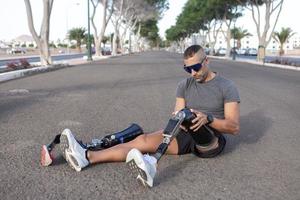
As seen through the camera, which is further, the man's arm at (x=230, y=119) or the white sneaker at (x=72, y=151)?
the man's arm at (x=230, y=119)

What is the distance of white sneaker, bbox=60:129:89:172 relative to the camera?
421cm

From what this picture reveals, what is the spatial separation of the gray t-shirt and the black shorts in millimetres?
286

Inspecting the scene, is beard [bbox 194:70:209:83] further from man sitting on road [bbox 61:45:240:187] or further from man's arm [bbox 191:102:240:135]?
man's arm [bbox 191:102:240:135]

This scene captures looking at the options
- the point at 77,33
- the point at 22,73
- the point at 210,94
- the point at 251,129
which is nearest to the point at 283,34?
the point at 77,33

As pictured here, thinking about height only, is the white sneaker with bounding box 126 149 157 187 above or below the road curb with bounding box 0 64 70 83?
above

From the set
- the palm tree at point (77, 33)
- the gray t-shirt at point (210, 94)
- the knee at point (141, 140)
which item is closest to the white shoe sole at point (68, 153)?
the knee at point (141, 140)

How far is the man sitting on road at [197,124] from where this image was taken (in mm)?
4277

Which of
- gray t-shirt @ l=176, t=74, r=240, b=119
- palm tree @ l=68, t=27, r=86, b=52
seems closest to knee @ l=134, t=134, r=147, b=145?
gray t-shirt @ l=176, t=74, r=240, b=119

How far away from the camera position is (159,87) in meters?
13.8

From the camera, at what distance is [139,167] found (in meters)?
3.71

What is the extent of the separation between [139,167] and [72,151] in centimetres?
80

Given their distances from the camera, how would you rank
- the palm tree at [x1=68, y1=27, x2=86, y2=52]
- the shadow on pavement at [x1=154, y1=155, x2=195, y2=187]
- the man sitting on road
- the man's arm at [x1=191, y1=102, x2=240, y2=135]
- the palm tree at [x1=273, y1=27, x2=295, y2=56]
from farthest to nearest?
the palm tree at [x1=68, y1=27, x2=86, y2=52] → the palm tree at [x1=273, y1=27, x2=295, y2=56] → the man's arm at [x1=191, y1=102, x2=240, y2=135] → the man sitting on road → the shadow on pavement at [x1=154, y1=155, x2=195, y2=187]

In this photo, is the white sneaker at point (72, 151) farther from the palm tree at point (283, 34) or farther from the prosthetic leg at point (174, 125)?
the palm tree at point (283, 34)

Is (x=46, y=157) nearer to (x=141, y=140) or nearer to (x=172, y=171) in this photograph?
(x=141, y=140)
